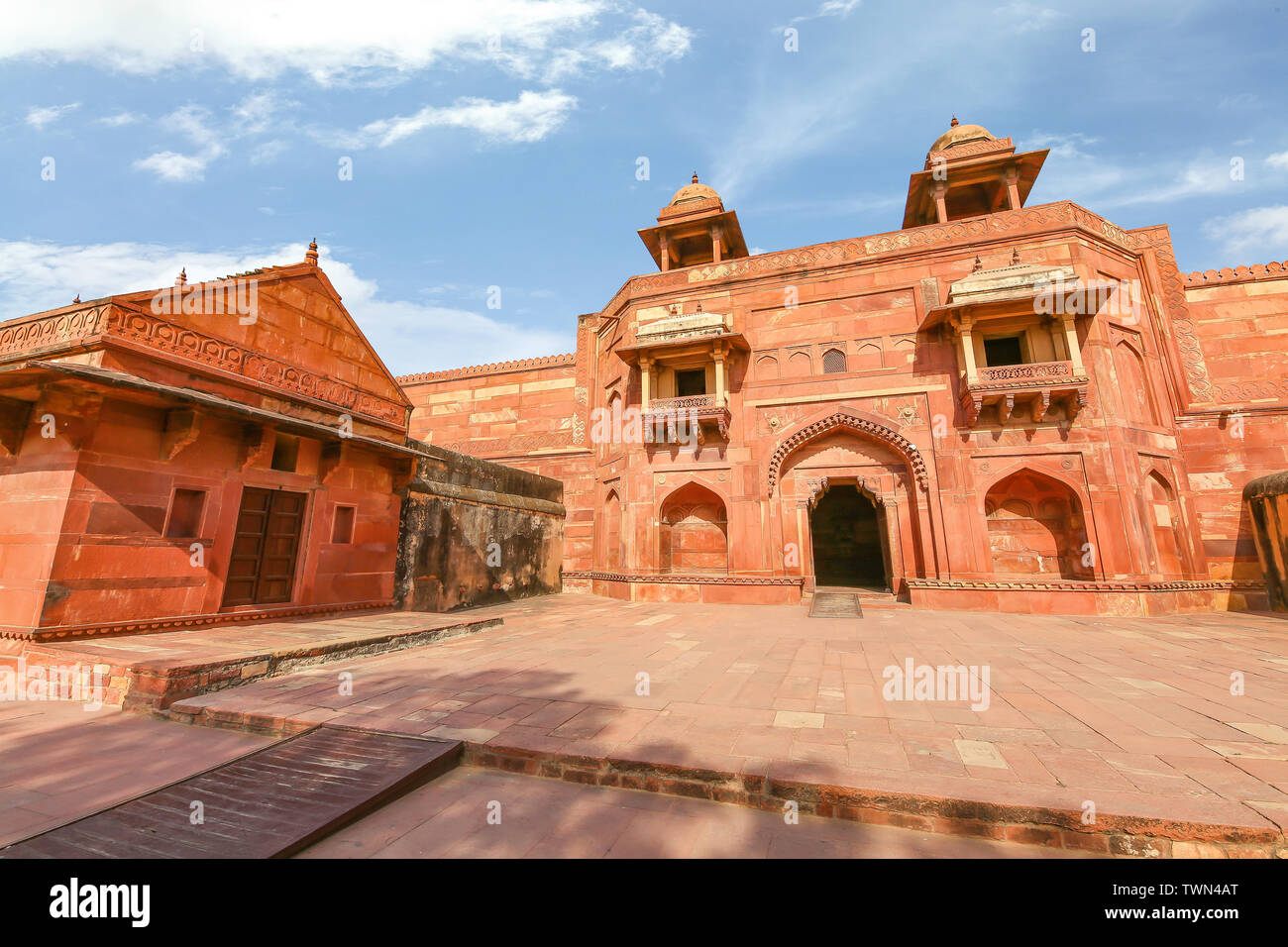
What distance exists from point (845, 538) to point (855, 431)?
22.3 feet

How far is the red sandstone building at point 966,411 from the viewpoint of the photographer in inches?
431

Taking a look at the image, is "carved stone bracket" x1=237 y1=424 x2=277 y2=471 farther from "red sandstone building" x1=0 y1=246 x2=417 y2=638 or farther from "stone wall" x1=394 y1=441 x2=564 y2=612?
"stone wall" x1=394 y1=441 x2=564 y2=612

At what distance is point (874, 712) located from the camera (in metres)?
3.76

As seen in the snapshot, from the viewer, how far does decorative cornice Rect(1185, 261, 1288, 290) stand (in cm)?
1277

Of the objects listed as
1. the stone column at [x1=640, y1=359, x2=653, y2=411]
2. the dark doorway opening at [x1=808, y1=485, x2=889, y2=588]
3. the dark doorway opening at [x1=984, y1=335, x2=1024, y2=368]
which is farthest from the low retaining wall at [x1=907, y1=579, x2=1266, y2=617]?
the stone column at [x1=640, y1=359, x2=653, y2=411]

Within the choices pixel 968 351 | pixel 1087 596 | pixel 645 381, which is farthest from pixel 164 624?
pixel 1087 596

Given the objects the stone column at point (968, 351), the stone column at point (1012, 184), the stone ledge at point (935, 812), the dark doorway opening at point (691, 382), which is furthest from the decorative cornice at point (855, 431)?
the stone ledge at point (935, 812)

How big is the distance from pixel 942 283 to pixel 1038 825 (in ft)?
44.0

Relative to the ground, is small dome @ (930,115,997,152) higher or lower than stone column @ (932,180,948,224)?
higher

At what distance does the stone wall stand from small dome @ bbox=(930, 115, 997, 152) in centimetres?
1586

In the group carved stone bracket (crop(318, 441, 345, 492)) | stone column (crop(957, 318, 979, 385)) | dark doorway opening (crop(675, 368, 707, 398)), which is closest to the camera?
carved stone bracket (crop(318, 441, 345, 492))

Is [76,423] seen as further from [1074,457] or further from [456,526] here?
[1074,457]

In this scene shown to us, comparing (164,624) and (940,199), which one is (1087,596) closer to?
(940,199)
